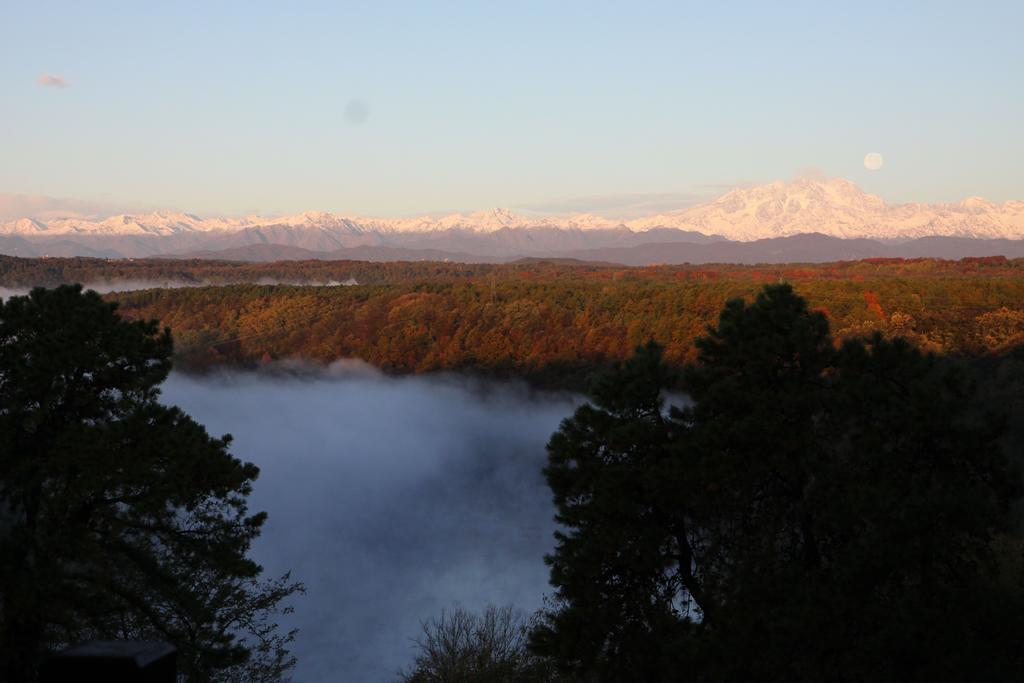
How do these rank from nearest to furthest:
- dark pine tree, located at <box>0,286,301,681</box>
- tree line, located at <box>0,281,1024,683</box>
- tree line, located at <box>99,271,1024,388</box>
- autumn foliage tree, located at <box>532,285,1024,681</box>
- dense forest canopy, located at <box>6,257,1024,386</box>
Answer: autumn foliage tree, located at <box>532,285,1024,681</box> → tree line, located at <box>0,281,1024,683</box> → dark pine tree, located at <box>0,286,301,681</box> → tree line, located at <box>99,271,1024,388</box> → dense forest canopy, located at <box>6,257,1024,386</box>

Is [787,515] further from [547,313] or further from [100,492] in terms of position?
[547,313]

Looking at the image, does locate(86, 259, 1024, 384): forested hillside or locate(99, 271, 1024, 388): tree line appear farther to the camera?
locate(86, 259, 1024, 384): forested hillside

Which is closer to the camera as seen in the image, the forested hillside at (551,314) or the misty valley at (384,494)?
the forested hillside at (551,314)

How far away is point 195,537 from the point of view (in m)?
21.8

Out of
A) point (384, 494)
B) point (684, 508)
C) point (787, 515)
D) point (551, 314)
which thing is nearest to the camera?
point (787, 515)

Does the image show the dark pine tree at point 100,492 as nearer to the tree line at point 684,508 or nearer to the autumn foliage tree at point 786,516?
the tree line at point 684,508

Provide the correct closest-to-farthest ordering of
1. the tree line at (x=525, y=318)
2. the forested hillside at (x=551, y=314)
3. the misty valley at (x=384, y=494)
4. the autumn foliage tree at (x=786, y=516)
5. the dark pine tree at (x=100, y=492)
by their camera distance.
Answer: the autumn foliage tree at (x=786, y=516), the dark pine tree at (x=100, y=492), the tree line at (x=525, y=318), the forested hillside at (x=551, y=314), the misty valley at (x=384, y=494)

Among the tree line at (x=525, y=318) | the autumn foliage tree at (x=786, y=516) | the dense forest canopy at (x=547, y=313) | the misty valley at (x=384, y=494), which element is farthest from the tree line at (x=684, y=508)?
the misty valley at (x=384, y=494)

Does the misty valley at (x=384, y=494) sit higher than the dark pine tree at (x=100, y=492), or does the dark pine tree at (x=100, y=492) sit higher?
the dark pine tree at (x=100, y=492)

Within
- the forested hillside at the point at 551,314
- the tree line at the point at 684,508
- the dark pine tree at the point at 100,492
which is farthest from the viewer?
the forested hillside at the point at 551,314

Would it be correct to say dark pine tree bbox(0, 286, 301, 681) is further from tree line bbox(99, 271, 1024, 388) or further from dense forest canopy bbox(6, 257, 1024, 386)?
tree line bbox(99, 271, 1024, 388)

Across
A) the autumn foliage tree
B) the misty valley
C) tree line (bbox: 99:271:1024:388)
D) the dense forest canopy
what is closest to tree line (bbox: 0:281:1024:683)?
the autumn foliage tree

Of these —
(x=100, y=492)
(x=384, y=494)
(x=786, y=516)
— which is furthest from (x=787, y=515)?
(x=384, y=494)

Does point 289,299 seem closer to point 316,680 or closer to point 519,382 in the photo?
point 519,382
